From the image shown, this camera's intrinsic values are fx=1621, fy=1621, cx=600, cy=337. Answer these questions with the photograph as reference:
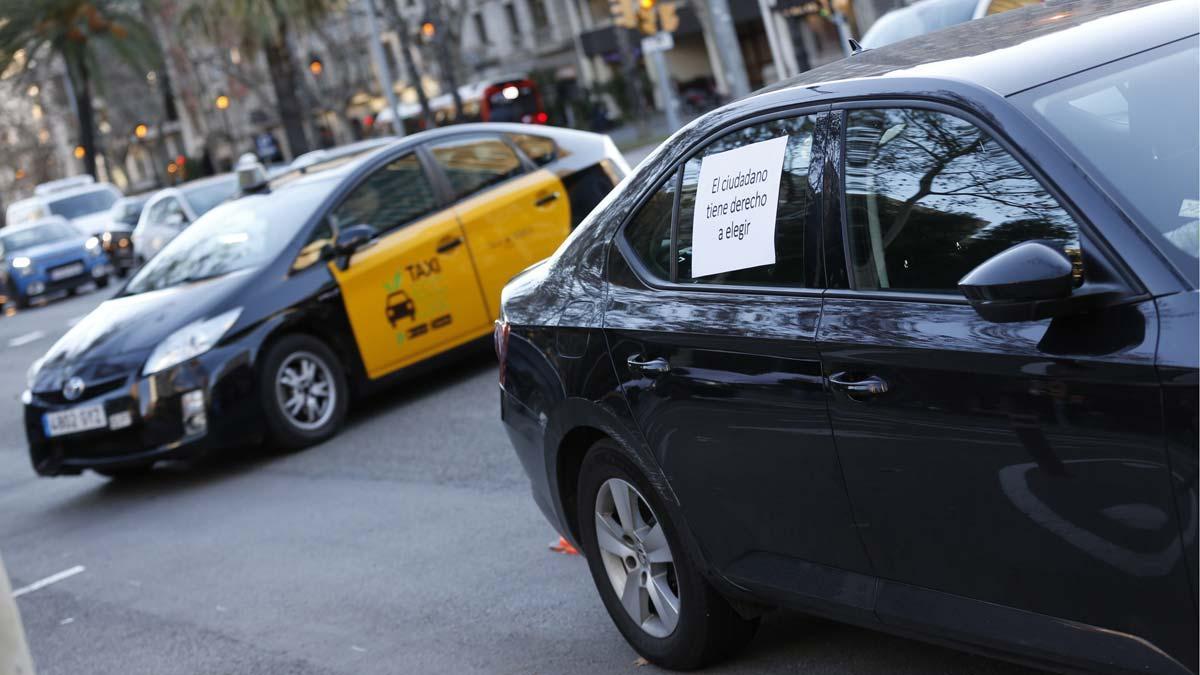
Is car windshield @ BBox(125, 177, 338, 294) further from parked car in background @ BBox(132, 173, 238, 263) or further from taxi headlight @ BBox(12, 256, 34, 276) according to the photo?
taxi headlight @ BBox(12, 256, 34, 276)

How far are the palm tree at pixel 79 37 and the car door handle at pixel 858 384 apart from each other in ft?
182

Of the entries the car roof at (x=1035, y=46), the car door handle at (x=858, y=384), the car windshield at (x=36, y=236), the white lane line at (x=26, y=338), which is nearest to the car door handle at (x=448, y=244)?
the car roof at (x=1035, y=46)

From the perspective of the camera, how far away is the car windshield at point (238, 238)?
33.4 feet

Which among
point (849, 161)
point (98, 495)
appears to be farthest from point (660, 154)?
point (98, 495)

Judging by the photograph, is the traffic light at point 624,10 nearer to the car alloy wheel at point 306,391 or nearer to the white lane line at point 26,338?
the white lane line at point 26,338

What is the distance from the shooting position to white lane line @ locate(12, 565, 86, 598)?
7.87m

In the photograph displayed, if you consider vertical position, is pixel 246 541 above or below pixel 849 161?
below

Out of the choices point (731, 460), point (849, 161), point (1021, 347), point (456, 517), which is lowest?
point (456, 517)

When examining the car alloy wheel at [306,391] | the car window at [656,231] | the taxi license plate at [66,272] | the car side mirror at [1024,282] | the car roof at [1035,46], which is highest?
the car roof at [1035,46]

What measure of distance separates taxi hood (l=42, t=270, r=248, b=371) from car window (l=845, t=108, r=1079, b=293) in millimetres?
6597

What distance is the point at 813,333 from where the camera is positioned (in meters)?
3.68

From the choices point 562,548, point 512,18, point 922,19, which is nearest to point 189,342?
point 562,548

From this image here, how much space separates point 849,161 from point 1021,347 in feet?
2.65

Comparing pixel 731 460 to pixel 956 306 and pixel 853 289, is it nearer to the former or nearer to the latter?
pixel 853 289
